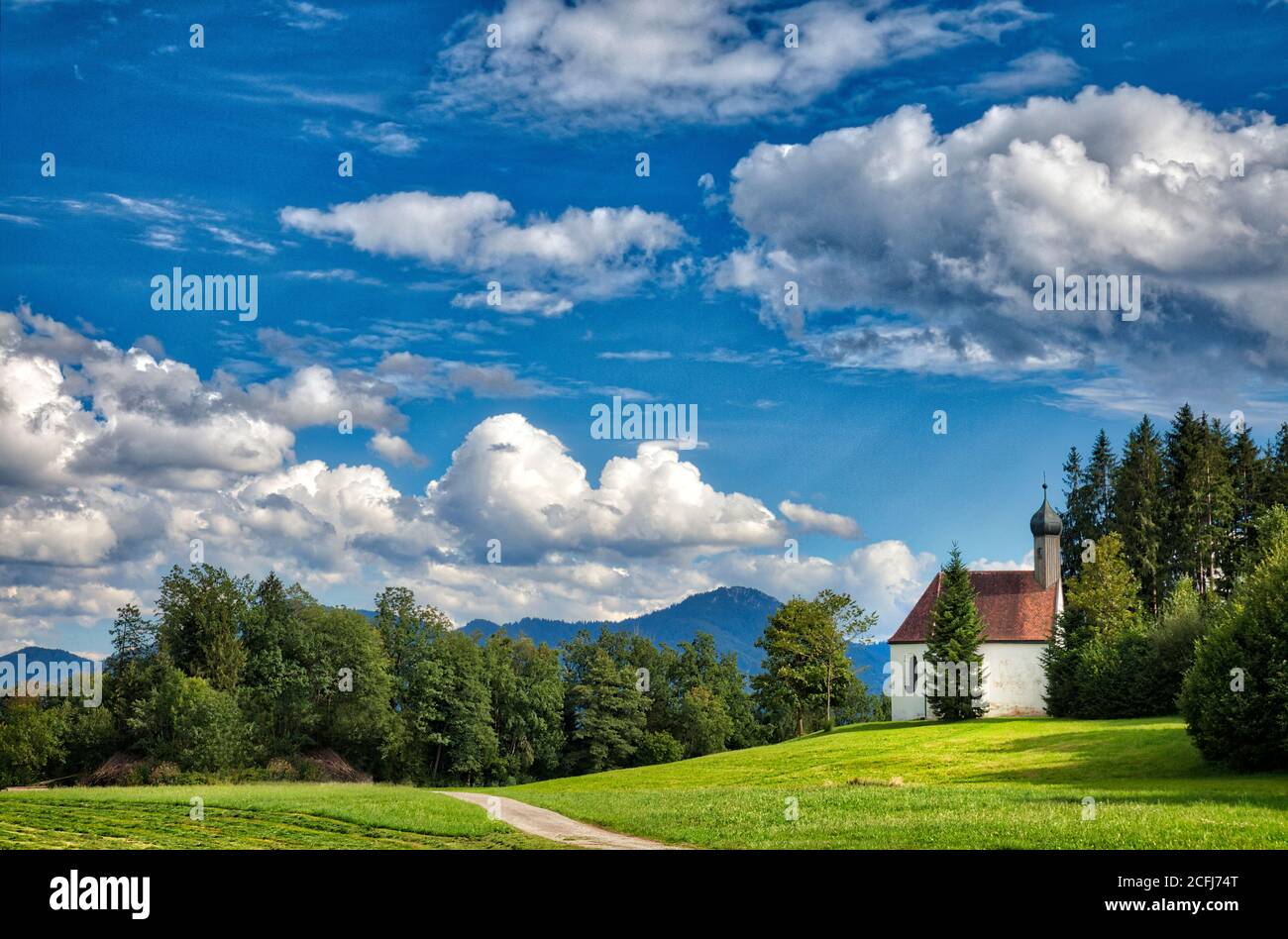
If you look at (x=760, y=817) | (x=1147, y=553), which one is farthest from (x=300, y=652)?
(x=1147, y=553)

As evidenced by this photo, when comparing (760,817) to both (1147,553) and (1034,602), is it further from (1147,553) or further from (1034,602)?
(1147,553)

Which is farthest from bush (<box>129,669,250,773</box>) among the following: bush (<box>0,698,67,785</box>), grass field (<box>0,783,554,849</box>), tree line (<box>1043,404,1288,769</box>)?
tree line (<box>1043,404,1288,769</box>)

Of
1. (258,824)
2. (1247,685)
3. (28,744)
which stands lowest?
(28,744)

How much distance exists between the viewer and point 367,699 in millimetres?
74125

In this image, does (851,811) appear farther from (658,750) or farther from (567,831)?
(658,750)

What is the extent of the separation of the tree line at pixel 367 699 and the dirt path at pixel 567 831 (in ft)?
126

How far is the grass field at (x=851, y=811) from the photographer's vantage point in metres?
22.0

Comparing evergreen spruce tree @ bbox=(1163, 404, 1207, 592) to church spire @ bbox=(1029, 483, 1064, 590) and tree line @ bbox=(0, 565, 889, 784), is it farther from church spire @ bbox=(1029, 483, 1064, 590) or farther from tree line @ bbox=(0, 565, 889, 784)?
tree line @ bbox=(0, 565, 889, 784)

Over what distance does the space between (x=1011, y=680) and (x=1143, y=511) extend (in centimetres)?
1880

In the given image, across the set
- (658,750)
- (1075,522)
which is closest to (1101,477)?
(1075,522)

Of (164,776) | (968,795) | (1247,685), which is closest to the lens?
(968,795)

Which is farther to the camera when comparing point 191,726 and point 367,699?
point 367,699
